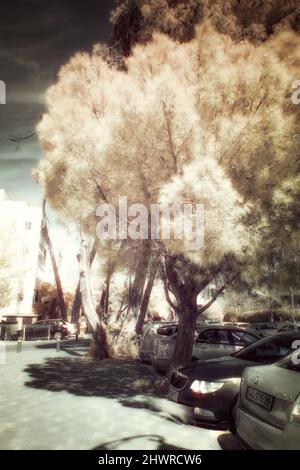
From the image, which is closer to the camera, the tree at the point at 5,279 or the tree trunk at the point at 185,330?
the tree trunk at the point at 185,330

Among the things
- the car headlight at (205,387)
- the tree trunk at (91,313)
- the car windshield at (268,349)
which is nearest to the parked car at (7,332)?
the tree trunk at (91,313)

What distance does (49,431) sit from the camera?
4.68 m

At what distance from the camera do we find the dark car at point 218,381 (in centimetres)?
442

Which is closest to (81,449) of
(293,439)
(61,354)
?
(293,439)

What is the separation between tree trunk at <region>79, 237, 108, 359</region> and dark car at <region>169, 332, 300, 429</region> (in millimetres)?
7599

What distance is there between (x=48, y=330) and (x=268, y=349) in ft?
60.4

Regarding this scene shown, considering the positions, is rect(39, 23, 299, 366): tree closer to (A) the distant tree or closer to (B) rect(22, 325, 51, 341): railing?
→ (B) rect(22, 325, 51, 341): railing

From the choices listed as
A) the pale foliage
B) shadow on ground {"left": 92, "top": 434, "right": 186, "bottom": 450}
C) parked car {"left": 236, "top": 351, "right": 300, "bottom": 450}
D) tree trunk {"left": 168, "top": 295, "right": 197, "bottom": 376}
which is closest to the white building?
Result: the pale foliage

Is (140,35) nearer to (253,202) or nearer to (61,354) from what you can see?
(253,202)

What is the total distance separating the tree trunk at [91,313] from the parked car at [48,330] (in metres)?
9.65

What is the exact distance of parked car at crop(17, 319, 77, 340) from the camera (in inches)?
806

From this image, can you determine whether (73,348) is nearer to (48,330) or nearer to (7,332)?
(48,330)

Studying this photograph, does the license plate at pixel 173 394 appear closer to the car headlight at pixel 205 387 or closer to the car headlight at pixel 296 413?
the car headlight at pixel 205 387

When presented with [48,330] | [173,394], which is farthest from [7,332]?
[173,394]
